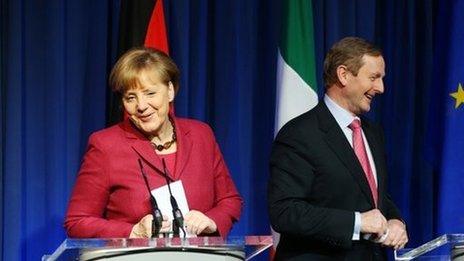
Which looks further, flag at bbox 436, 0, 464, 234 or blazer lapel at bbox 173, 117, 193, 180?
flag at bbox 436, 0, 464, 234

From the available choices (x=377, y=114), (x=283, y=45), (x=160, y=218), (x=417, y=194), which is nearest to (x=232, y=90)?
(x=283, y=45)

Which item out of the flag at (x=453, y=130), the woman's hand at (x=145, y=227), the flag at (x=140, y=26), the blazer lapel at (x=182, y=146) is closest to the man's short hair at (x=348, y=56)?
the blazer lapel at (x=182, y=146)

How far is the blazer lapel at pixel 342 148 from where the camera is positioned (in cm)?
303

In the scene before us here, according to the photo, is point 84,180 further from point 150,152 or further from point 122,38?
point 122,38

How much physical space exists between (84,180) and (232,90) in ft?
5.44

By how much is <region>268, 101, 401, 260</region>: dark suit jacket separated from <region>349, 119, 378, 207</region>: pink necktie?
0.03 metres

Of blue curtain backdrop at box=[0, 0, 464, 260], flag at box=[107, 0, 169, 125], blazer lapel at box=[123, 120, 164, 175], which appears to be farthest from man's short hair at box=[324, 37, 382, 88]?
blue curtain backdrop at box=[0, 0, 464, 260]

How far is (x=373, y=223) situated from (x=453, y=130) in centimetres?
170

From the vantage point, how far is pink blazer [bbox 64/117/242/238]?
2951 mm

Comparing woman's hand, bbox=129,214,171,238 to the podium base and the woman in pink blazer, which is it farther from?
the podium base

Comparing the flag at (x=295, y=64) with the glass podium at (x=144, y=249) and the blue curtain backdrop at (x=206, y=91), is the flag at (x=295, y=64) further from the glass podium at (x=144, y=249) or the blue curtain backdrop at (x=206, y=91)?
the glass podium at (x=144, y=249)

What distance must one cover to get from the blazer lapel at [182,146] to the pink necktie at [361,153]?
53 centimetres

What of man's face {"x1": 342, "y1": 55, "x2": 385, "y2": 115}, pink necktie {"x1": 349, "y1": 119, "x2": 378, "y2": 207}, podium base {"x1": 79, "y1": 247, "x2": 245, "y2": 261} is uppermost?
man's face {"x1": 342, "y1": 55, "x2": 385, "y2": 115}

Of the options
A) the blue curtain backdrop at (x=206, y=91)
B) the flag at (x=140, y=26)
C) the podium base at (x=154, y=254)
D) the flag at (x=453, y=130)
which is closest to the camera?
the podium base at (x=154, y=254)
